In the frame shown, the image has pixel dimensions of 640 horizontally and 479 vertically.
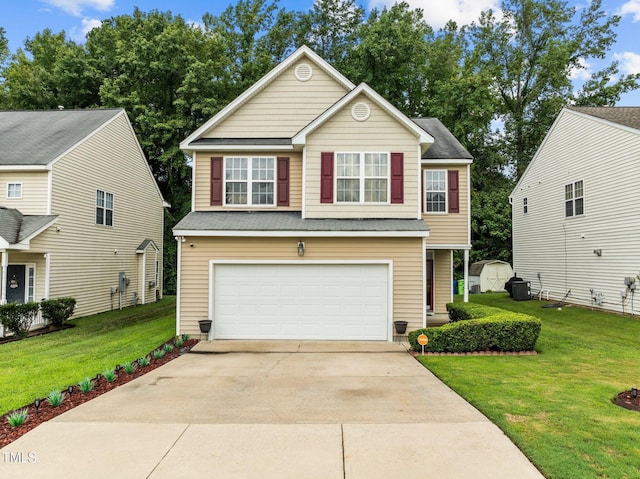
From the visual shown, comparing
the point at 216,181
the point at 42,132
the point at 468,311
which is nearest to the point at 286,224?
the point at 216,181

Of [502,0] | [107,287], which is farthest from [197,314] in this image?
[502,0]

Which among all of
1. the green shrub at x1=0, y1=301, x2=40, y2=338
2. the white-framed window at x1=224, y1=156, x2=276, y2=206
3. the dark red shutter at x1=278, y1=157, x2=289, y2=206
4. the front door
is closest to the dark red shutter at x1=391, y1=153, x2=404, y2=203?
the dark red shutter at x1=278, y1=157, x2=289, y2=206

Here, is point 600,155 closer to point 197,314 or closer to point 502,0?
point 197,314

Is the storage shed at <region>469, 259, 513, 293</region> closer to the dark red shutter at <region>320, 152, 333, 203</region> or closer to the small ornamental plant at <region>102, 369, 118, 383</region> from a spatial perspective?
the dark red shutter at <region>320, 152, 333, 203</region>

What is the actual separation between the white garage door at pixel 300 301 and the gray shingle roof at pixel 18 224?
667 cm

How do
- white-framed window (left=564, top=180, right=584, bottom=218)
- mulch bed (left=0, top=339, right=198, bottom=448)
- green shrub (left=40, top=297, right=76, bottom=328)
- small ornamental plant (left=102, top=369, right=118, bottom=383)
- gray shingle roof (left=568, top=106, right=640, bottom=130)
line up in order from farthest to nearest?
white-framed window (left=564, top=180, right=584, bottom=218) → gray shingle roof (left=568, top=106, right=640, bottom=130) → green shrub (left=40, top=297, right=76, bottom=328) → small ornamental plant (left=102, top=369, right=118, bottom=383) → mulch bed (left=0, top=339, right=198, bottom=448)

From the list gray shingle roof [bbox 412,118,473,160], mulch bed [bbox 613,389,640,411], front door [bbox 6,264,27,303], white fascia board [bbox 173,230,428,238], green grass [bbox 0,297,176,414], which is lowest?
green grass [bbox 0,297,176,414]

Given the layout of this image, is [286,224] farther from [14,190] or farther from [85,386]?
[14,190]

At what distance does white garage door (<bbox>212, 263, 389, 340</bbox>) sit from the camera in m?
11.0

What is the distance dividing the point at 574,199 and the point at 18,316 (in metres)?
21.2

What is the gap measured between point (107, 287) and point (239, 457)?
15563mm

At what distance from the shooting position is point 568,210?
18094 mm

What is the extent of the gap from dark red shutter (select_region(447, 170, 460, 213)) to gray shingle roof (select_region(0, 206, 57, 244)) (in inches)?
530

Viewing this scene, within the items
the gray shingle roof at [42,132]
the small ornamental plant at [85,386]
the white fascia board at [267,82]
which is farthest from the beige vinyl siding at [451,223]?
the gray shingle roof at [42,132]
